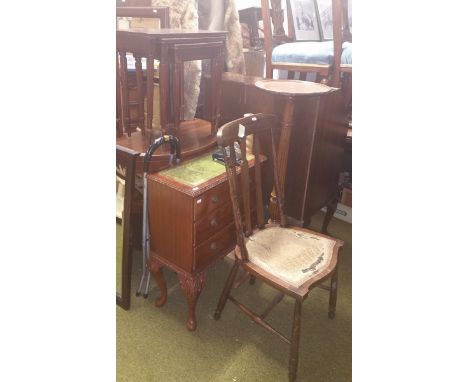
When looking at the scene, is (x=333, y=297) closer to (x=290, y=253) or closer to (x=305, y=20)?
(x=290, y=253)

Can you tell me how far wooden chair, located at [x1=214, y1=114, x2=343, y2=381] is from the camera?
1.60 metres

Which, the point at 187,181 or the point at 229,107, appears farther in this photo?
the point at 229,107

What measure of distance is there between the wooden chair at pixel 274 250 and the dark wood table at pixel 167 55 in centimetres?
49

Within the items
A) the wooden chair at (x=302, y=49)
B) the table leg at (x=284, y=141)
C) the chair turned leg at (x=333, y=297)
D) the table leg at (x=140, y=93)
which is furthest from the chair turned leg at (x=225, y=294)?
the wooden chair at (x=302, y=49)

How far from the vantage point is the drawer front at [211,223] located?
1813 millimetres

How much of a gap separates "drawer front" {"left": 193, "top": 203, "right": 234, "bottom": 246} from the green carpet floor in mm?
515

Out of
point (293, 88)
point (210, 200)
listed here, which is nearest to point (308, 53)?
point (293, 88)

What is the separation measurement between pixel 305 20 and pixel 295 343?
236 cm

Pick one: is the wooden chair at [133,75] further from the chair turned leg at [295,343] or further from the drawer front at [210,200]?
the chair turned leg at [295,343]
